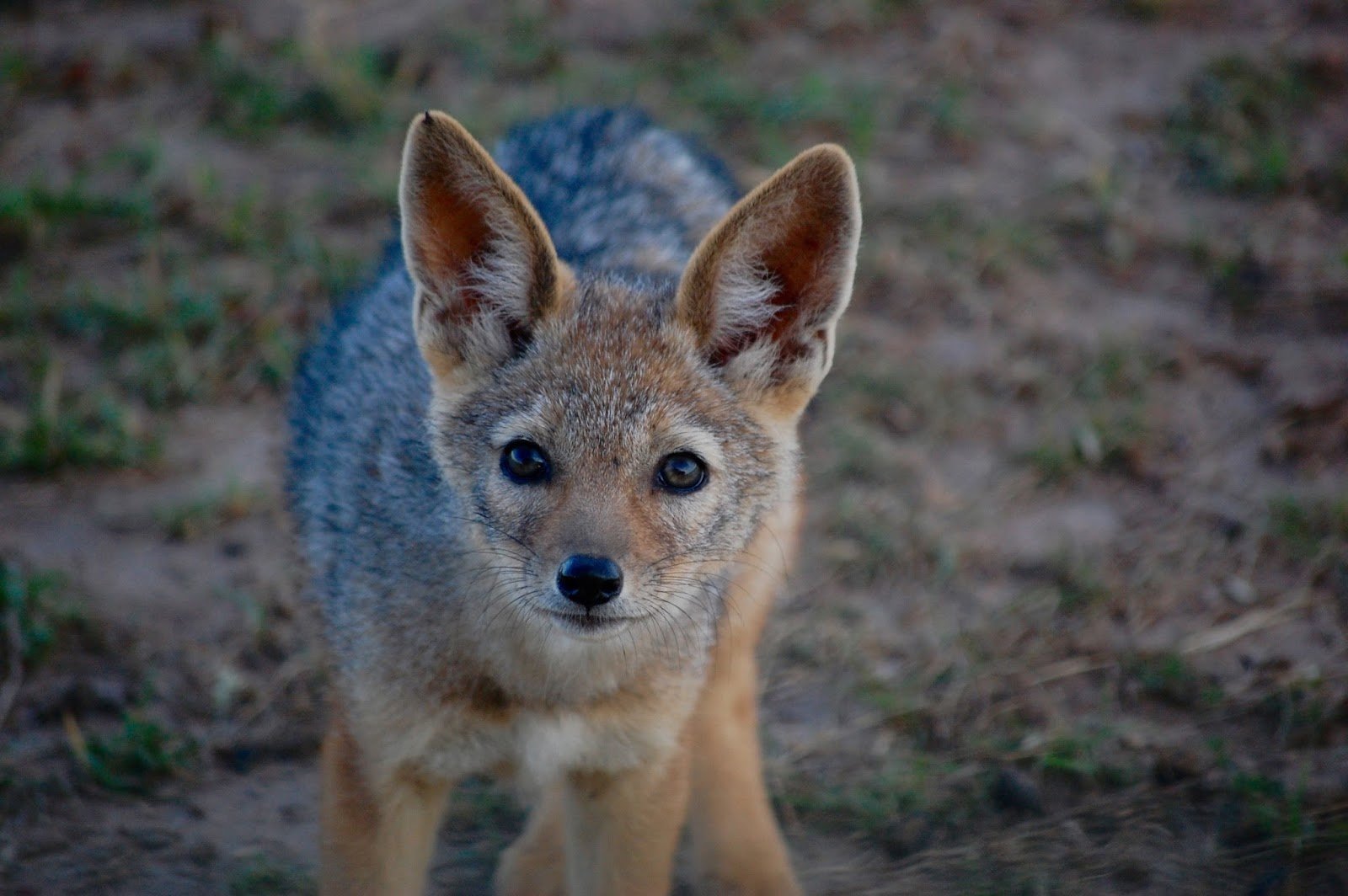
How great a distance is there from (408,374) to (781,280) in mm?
1087

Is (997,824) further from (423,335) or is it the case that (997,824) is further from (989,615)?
(423,335)

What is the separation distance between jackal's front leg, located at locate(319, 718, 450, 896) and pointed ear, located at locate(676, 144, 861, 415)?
50.5 inches

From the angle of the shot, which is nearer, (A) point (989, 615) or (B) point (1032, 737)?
(B) point (1032, 737)

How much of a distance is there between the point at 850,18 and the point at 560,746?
5138mm

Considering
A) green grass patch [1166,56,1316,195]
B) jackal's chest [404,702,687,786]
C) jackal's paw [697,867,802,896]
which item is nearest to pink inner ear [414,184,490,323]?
jackal's chest [404,702,687,786]

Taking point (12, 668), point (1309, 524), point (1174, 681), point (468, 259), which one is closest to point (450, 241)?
point (468, 259)

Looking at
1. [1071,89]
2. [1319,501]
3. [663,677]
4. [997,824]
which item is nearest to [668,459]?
[663,677]

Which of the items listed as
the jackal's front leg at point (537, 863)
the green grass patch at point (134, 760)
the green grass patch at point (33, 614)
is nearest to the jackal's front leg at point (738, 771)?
the jackal's front leg at point (537, 863)

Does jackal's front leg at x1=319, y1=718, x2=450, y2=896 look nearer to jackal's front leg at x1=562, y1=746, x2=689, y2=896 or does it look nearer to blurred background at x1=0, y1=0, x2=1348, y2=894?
jackal's front leg at x1=562, y1=746, x2=689, y2=896

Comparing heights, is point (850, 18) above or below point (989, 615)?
above

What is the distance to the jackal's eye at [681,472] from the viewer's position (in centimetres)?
315

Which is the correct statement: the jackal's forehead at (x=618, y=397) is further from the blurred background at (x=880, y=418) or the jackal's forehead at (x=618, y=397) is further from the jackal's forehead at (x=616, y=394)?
the blurred background at (x=880, y=418)

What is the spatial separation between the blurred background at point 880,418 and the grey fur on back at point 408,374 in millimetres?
837

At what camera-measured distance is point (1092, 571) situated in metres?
4.88
